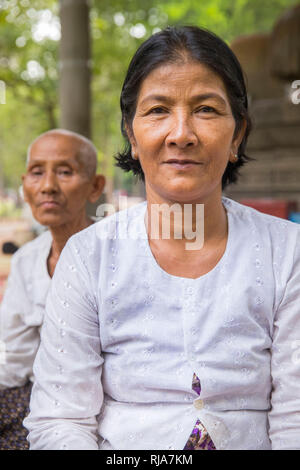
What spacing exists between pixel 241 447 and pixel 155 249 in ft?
2.22

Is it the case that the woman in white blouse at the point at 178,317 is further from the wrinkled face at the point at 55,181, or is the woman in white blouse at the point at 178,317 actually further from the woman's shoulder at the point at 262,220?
the wrinkled face at the point at 55,181

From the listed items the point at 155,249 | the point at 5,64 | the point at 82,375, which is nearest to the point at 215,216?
the point at 155,249

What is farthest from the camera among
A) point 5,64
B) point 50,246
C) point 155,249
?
point 5,64

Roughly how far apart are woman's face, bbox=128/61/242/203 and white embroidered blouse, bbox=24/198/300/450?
0.90 ft

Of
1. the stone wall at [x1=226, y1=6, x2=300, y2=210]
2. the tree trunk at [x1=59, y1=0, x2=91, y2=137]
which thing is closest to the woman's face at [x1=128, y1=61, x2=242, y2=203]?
the tree trunk at [x1=59, y1=0, x2=91, y2=137]

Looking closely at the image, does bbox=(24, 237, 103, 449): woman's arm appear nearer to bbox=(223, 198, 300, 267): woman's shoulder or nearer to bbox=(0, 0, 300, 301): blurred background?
bbox=(223, 198, 300, 267): woman's shoulder

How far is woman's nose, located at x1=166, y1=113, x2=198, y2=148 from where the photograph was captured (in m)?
1.45

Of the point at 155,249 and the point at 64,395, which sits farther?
the point at 155,249

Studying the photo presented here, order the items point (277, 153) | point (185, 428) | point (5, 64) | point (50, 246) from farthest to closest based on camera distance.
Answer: point (5, 64), point (277, 153), point (50, 246), point (185, 428)

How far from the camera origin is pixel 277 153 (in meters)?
6.05

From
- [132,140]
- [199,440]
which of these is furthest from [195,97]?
[199,440]

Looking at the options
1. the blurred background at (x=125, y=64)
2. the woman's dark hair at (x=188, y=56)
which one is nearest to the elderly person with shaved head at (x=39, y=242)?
the woman's dark hair at (x=188, y=56)

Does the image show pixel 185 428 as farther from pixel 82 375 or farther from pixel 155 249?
pixel 155 249

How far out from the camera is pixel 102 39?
8.51 meters
